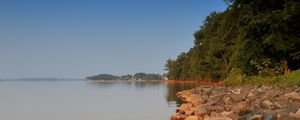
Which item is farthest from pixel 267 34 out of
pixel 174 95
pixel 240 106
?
pixel 240 106

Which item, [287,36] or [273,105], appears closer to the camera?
[273,105]

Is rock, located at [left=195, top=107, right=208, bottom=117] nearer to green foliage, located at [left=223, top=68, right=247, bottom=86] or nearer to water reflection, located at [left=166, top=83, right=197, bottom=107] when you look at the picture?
water reflection, located at [left=166, top=83, right=197, bottom=107]

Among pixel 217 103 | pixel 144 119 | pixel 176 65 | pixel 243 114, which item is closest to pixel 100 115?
pixel 144 119

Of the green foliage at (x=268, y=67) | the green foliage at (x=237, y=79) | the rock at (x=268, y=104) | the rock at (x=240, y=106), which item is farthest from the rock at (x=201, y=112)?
the green foliage at (x=237, y=79)

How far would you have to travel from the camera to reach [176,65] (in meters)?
114

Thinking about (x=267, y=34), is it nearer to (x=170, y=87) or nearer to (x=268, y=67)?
(x=268, y=67)

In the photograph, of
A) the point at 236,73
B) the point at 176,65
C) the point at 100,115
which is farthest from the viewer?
the point at 176,65

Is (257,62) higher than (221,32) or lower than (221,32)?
lower

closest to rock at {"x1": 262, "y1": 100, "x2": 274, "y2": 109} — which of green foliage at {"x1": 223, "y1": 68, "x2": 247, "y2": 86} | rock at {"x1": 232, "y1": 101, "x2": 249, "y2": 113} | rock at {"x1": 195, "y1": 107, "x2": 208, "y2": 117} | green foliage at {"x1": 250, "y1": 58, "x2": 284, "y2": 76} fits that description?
rock at {"x1": 232, "y1": 101, "x2": 249, "y2": 113}

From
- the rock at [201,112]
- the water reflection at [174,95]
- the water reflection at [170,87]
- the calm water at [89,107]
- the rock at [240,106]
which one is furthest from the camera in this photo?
the water reflection at [170,87]

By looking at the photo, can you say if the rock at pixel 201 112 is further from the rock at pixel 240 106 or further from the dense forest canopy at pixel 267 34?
the dense forest canopy at pixel 267 34

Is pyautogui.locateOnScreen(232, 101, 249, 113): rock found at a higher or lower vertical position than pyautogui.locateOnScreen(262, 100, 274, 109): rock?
lower

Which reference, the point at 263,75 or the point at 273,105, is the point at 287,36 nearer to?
the point at 263,75

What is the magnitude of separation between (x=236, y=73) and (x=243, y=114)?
24.0 meters
